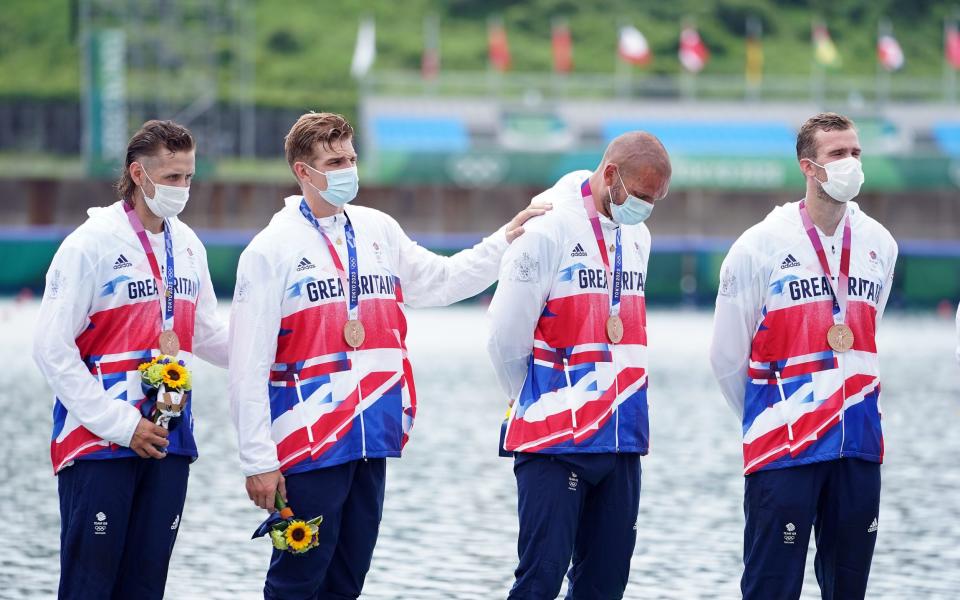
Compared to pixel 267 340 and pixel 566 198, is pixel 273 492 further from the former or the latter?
pixel 566 198

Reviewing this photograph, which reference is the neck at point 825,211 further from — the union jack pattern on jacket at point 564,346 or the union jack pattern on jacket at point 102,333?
the union jack pattern on jacket at point 102,333

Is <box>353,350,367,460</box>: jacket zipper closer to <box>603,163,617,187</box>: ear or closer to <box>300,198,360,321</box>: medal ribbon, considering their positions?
<box>300,198,360,321</box>: medal ribbon

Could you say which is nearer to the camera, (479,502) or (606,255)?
(606,255)

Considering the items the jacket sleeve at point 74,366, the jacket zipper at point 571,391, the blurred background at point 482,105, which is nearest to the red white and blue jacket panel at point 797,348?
the jacket zipper at point 571,391

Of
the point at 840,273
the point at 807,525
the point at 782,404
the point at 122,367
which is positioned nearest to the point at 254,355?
the point at 122,367

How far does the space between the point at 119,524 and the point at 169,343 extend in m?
0.73

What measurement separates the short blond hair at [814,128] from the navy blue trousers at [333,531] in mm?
2157

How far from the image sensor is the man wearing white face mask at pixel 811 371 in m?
6.24

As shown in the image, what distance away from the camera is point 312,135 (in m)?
6.16

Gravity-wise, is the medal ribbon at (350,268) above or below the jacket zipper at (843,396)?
above

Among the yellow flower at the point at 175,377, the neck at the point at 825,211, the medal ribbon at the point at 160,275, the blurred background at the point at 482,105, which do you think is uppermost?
the blurred background at the point at 482,105

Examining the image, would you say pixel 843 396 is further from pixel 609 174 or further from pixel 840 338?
pixel 609 174

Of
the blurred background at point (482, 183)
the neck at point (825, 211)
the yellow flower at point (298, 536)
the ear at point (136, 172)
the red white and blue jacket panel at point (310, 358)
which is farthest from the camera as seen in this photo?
the blurred background at point (482, 183)

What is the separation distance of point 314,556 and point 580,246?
161cm
